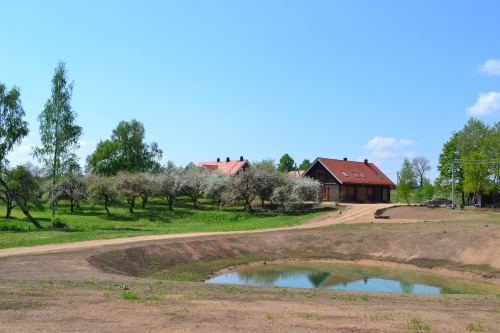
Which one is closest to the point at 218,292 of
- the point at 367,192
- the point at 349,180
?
the point at 349,180

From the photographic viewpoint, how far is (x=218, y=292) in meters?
16.5

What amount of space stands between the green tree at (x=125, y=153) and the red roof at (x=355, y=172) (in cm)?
3836

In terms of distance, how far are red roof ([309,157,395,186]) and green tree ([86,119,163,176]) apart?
3836 cm

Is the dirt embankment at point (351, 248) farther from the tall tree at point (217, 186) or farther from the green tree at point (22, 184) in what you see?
the tall tree at point (217, 186)

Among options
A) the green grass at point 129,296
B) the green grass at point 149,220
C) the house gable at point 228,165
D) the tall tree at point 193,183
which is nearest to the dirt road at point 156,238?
the green grass at point 149,220

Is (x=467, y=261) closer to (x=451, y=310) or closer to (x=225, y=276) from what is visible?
(x=225, y=276)

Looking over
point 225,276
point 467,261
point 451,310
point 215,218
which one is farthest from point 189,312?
point 215,218

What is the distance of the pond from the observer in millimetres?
24406

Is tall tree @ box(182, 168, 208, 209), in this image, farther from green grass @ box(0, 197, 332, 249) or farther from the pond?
the pond

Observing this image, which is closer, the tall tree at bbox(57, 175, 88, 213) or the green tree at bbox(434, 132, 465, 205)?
the tall tree at bbox(57, 175, 88, 213)

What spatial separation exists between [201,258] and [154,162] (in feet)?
218

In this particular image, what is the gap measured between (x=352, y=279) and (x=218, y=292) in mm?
13126

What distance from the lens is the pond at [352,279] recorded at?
24.4 meters

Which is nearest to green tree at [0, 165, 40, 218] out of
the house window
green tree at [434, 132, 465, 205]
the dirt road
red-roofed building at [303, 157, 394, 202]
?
the dirt road
